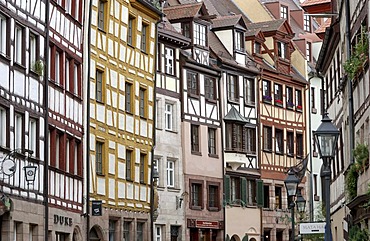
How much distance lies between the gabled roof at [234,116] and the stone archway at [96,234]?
15818 millimetres

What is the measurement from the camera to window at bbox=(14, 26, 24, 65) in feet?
99.6

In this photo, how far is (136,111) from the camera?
44.1 metres

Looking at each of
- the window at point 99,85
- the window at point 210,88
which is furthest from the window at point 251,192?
the window at point 99,85

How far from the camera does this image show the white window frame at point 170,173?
48878mm

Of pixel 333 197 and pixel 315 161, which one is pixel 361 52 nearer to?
pixel 333 197

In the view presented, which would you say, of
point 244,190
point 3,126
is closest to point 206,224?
point 244,190

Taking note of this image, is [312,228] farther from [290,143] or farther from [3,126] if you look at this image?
[290,143]

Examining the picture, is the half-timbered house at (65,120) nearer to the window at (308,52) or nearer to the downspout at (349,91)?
the downspout at (349,91)

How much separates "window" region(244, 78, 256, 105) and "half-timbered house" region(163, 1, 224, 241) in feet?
10.8

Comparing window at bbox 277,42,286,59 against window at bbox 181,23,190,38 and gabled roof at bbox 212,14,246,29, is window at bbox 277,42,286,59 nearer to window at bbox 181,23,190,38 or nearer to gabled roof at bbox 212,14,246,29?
gabled roof at bbox 212,14,246,29

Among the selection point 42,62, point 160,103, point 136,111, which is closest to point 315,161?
point 160,103

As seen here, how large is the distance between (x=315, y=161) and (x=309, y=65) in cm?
575

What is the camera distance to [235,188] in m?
55.3

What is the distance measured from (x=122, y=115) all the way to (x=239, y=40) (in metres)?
15.4
